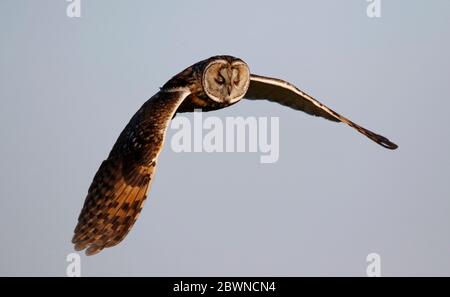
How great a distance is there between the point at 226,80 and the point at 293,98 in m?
1.68

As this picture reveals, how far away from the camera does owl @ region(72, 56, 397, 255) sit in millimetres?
19562

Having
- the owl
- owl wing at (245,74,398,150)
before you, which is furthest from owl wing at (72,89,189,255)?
owl wing at (245,74,398,150)

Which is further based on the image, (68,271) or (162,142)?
(68,271)

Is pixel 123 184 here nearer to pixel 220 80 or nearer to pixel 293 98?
pixel 220 80

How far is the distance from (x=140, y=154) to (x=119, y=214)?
2.57 feet

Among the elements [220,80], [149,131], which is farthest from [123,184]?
[220,80]

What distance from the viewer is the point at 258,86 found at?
2244cm

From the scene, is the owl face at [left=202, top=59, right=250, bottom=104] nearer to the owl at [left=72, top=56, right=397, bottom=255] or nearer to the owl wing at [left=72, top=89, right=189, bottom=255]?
the owl at [left=72, top=56, right=397, bottom=255]

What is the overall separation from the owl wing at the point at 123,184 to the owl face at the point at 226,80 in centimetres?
84

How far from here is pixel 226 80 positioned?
21328mm

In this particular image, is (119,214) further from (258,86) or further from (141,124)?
(258,86)

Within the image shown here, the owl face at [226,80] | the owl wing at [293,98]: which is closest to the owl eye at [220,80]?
the owl face at [226,80]

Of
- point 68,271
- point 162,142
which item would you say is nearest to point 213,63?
point 162,142

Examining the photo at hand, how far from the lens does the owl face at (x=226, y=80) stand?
2127 cm
